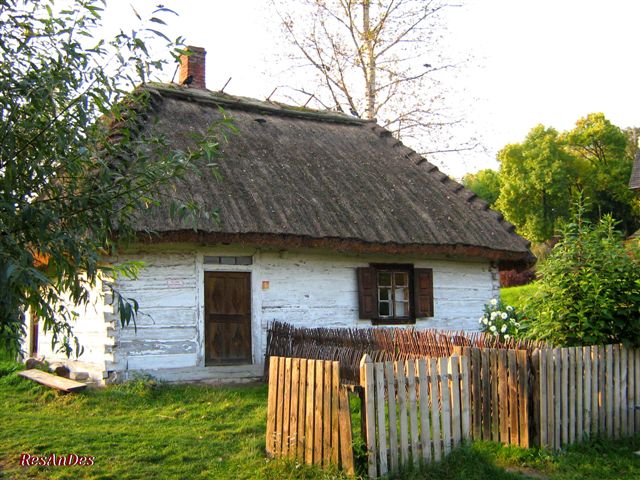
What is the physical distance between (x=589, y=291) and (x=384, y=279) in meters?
5.84

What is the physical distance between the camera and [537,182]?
38.1 m

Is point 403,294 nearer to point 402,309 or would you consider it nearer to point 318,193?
point 402,309

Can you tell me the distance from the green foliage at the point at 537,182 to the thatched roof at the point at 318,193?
24430 mm

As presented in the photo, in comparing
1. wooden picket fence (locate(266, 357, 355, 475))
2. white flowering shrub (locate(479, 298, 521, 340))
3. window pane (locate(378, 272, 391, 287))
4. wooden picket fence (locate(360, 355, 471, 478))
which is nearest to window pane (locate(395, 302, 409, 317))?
window pane (locate(378, 272, 391, 287))

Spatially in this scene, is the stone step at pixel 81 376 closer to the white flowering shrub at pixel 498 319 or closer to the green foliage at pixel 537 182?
the white flowering shrub at pixel 498 319

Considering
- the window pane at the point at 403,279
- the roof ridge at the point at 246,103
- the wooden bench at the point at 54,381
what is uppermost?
the roof ridge at the point at 246,103

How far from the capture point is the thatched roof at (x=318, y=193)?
34.6 ft

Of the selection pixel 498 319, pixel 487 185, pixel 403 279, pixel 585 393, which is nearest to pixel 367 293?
pixel 403 279

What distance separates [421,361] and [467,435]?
0.89 m

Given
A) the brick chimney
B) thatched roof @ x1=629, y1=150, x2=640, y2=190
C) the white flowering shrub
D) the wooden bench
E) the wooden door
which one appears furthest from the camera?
thatched roof @ x1=629, y1=150, x2=640, y2=190

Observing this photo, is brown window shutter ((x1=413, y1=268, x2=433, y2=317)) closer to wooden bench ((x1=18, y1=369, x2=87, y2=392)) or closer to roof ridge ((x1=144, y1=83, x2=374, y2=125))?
roof ridge ((x1=144, y1=83, x2=374, y2=125))

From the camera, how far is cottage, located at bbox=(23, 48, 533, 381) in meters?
10.1

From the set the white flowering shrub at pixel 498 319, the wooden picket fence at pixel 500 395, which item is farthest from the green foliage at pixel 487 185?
the wooden picket fence at pixel 500 395

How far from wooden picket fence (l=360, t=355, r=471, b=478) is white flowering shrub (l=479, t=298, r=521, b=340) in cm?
557
